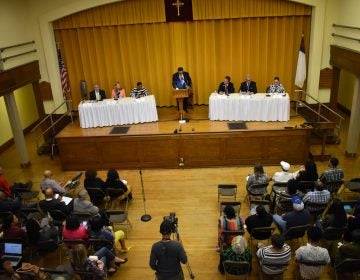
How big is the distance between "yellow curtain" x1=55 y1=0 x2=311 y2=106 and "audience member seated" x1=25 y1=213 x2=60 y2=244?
746 centimetres

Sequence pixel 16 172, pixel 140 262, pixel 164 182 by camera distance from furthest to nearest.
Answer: pixel 16 172 → pixel 164 182 → pixel 140 262

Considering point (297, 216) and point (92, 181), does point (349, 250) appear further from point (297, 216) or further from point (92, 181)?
point (92, 181)

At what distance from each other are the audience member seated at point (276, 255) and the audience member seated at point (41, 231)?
138 inches

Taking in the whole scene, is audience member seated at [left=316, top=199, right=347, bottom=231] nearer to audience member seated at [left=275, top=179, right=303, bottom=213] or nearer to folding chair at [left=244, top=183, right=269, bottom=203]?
audience member seated at [left=275, top=179, right=303, bottom=213]

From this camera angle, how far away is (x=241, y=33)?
12039 mm

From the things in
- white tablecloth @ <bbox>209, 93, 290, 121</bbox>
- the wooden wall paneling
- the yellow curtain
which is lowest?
the wooden wall paneling

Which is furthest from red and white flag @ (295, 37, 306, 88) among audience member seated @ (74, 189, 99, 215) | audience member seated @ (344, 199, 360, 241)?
audience member seated @ (74, 189, 99, 215)

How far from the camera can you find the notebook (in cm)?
570

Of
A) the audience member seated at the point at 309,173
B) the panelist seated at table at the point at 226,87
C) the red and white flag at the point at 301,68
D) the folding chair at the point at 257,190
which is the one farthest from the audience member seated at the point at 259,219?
the red and white flag at the point at 301,68

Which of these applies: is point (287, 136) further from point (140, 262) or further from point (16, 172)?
point (16, 172)

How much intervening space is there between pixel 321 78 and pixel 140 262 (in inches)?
342

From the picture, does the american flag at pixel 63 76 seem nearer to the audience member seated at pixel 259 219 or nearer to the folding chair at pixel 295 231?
the audience member seated at pixel 259 219

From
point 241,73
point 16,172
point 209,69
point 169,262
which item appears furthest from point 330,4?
point 16,172

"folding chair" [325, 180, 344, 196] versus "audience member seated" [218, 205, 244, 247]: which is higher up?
"audience member seated" [218, 205, 244, 247]
